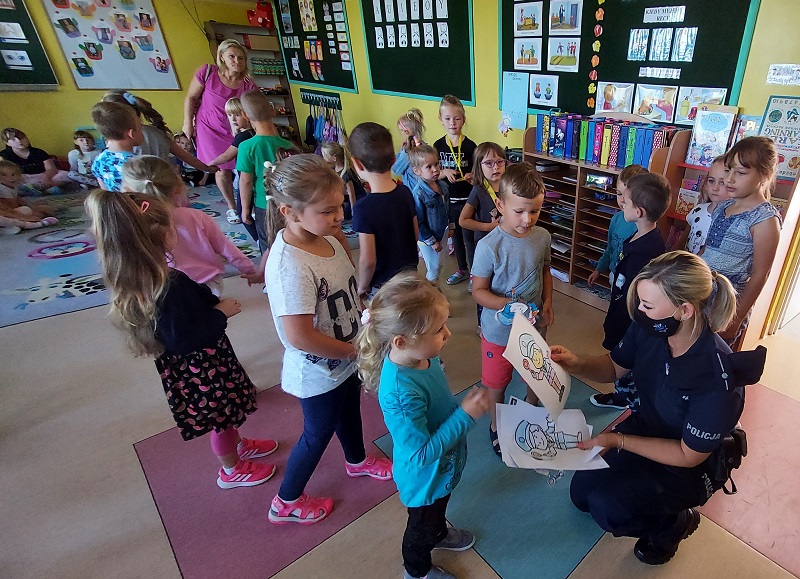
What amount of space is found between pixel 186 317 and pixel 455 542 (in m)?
1.22

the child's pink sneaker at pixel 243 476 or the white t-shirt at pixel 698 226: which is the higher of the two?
the white t-shirt at pixel 698 226

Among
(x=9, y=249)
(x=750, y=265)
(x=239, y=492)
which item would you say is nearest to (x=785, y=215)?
(x=750, y=265)

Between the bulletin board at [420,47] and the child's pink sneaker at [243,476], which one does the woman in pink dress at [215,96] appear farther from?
the child's pink sneaker at [243,476]

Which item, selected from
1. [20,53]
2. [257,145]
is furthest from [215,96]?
[20,53]

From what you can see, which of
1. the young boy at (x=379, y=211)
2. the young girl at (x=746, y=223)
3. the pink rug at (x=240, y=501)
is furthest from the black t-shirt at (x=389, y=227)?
the young girl at (x=746, y=223)

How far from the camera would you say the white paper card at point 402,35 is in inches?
175

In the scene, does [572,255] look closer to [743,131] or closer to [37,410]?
[743,131]

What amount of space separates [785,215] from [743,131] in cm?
54

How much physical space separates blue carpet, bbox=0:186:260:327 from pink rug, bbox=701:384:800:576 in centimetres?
364

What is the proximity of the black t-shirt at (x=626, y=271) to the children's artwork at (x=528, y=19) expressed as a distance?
2085 millimetres

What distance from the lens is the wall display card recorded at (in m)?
2.12

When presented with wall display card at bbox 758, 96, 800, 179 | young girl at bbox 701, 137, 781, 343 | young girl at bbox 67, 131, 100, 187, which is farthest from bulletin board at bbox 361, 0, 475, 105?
young girl at bbox 67, 131, 100, 187

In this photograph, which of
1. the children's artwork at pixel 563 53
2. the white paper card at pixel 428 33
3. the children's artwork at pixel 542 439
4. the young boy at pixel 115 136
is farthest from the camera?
the white paper card at pixel 428 33

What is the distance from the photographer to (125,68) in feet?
20.0
